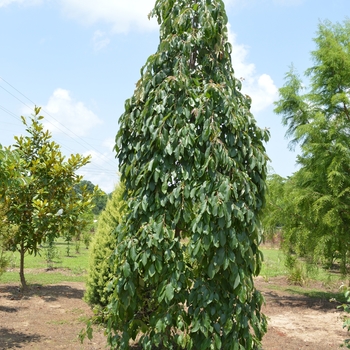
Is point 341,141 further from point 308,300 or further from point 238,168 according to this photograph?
point 238,168

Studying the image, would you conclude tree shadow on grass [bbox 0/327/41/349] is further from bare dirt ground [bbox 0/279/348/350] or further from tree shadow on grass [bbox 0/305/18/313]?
tree shadow on grass [bbox 0/305/18/313]

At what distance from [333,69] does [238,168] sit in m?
6.79

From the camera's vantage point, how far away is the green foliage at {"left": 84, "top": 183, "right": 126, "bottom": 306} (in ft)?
20.2

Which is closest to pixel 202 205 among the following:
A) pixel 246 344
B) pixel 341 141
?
pixel 246 344

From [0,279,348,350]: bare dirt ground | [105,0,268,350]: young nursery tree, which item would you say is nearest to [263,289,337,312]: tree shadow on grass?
[0,279,348,350]: bare dirt ground

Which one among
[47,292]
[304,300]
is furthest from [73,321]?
[304,300]

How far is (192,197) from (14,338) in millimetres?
3758

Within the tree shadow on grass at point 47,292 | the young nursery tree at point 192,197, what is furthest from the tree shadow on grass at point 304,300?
the young nursery tree at point 192,197

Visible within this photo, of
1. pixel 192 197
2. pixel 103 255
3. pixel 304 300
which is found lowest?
pixel 304 300

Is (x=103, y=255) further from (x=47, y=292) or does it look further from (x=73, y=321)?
(x=47, y=292)

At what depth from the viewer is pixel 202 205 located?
3.51 m

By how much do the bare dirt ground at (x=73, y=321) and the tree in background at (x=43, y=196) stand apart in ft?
4.39

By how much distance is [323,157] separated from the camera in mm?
9109

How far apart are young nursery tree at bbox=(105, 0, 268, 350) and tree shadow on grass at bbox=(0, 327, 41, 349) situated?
1.97 metres
